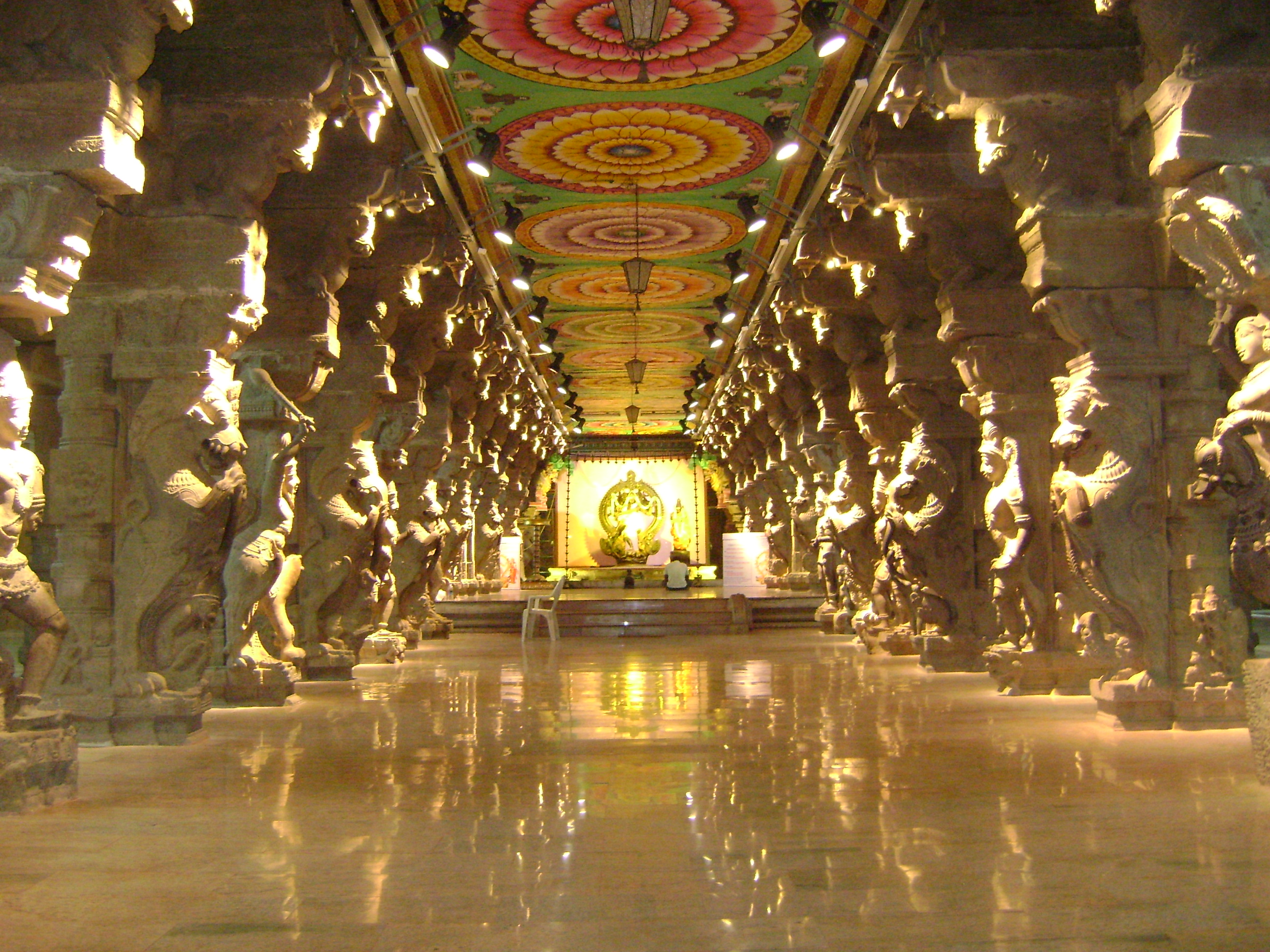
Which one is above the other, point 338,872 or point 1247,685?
point 1247,685

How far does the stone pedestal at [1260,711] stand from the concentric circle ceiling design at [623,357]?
565 inches

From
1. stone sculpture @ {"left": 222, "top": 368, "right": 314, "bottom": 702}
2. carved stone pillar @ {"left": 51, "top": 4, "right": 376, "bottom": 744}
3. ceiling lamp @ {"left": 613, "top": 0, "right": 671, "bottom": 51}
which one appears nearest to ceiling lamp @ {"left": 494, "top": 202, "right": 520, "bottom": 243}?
stone sculpture @ {"left": 222, "top": 368, "right": 314, "bottom": 702}

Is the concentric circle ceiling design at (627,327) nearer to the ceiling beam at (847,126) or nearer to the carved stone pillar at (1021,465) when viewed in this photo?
the ceiling beam at (847,126)

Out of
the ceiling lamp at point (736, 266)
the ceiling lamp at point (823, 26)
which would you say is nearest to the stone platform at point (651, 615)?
the ceiling lamp at point (736, 266)

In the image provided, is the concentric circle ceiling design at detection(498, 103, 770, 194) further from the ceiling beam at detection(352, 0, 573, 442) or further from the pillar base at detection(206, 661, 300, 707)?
the pillar base at detection(206, 661, 300, 707)

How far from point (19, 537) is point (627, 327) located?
504 inches

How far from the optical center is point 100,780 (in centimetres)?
493

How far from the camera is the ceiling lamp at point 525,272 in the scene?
12000 millimetres

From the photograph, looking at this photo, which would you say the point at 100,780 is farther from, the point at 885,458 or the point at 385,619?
the point at 885,458

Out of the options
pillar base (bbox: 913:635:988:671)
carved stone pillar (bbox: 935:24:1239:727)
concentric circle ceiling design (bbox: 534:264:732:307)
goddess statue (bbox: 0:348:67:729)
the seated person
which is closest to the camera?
goddess statue (bbox: 0:348:67:729)

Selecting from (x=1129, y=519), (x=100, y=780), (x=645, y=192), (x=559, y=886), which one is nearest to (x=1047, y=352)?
(x=1129, y=519)

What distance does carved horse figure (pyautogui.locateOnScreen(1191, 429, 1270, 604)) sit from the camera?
461cm

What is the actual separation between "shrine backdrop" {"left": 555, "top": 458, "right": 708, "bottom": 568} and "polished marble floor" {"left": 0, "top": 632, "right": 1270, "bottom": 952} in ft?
85.2

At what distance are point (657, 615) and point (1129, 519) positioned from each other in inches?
398
